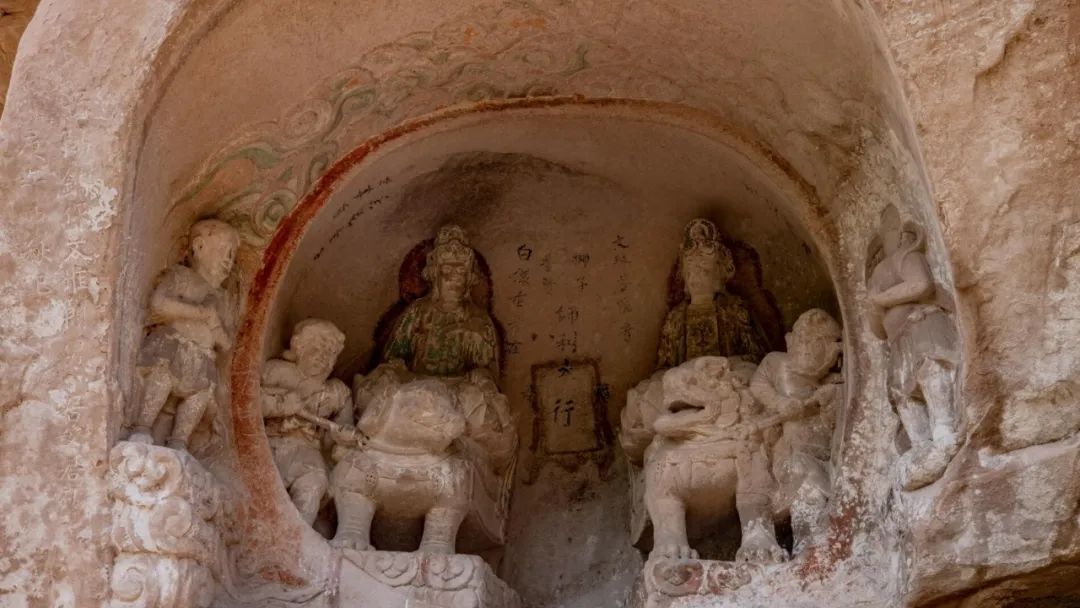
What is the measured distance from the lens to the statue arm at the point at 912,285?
18.9 feet

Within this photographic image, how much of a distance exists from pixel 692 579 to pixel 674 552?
0.16 metres

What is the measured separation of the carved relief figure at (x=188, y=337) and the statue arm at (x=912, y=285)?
2.36 meters

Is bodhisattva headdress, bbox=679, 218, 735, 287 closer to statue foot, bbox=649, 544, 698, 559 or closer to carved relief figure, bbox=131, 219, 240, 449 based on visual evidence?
statue foot, bbox=649, 544, 698, 559

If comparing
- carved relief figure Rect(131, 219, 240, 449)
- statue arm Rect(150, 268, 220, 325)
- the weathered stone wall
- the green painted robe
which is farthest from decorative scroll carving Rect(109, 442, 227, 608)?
the green painted robe

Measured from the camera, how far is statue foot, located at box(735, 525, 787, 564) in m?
6.02

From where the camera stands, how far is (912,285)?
5.78 meters

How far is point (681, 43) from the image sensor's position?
6402 millimetres

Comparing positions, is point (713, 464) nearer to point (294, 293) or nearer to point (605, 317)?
point (605, 317)

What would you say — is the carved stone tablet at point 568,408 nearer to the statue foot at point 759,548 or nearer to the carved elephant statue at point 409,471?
the carved elephant statue at point 409,471

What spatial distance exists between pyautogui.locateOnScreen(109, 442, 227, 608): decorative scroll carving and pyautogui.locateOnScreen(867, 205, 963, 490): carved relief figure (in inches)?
91.2

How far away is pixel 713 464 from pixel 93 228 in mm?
2339

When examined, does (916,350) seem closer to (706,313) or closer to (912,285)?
(912,285)

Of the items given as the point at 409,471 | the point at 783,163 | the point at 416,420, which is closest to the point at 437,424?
the point at 416,420

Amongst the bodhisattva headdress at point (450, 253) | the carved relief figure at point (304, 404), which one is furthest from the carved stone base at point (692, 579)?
the bodhisattva headdress at point (450, 253)
